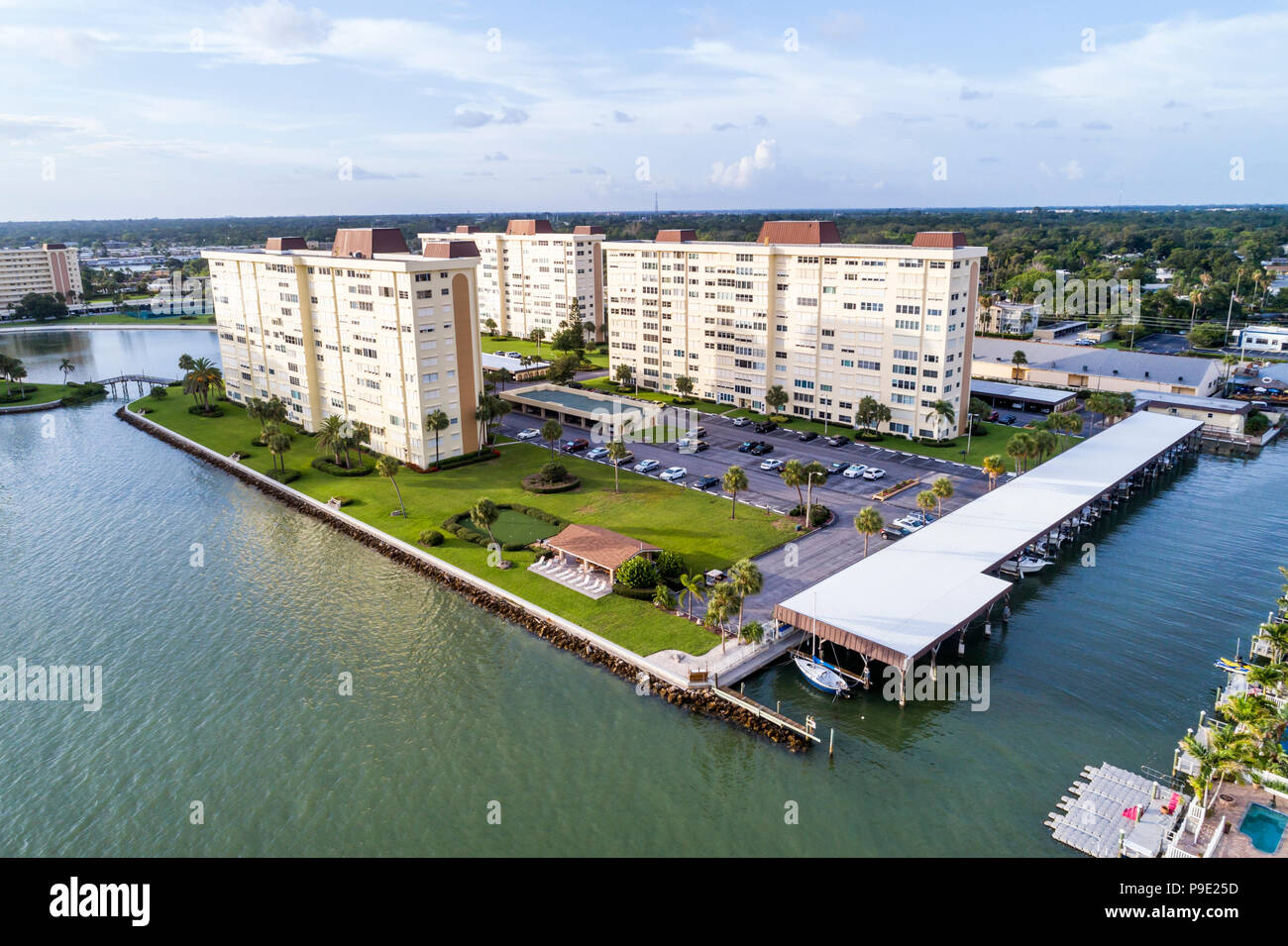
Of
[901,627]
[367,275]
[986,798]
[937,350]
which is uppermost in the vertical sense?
[367,275]

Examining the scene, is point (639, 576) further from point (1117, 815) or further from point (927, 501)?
point (1117, 815)

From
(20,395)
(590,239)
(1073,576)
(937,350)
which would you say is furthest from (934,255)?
(20,395)

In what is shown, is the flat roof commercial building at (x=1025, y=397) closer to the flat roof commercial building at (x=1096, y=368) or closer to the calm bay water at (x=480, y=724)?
the flat roof commercial building at (x=1096, y=368)

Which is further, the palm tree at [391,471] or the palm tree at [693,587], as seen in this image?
the palm tree at [391,471]

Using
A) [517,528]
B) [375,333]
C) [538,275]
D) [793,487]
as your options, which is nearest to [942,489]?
[793,487]

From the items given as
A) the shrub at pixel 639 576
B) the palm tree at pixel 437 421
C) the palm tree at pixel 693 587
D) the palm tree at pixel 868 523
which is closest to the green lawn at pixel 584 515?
the shrub at pixel 639 576

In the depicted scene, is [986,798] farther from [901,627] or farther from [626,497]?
[626,497]

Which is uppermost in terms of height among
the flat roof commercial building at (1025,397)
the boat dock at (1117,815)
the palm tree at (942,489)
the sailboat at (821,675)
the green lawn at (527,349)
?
the green lawn at (527,349)
